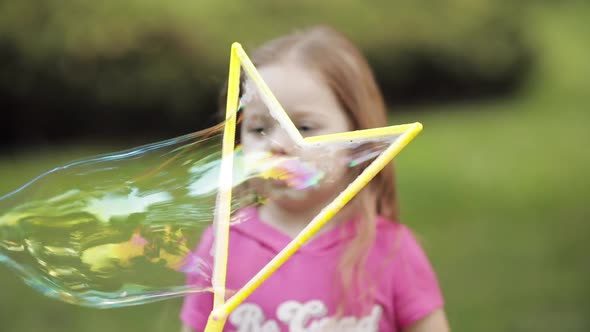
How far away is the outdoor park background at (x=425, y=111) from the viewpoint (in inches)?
153

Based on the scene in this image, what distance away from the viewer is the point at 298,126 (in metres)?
1.84

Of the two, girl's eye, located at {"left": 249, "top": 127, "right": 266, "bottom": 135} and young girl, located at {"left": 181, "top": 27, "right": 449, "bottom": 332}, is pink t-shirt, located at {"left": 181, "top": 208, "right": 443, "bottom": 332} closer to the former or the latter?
young girl, located at {"left": 181, "top": 27, "right": 449, "bottom": 332}

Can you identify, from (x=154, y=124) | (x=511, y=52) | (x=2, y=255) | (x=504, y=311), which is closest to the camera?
(x=2, y=255)

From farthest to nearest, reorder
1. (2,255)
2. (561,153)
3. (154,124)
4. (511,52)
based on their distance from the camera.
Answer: (511,52) < (154,124) < (561,153) < (2,255)

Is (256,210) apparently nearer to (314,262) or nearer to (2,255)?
(314,262)

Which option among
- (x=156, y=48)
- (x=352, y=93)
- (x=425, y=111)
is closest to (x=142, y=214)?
(x=352, y=93)

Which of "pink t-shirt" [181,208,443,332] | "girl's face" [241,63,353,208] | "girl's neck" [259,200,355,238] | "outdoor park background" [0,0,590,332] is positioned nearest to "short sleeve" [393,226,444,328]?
"pink t-shirt" [181,208,443,332]

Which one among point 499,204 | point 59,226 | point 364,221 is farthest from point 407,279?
point 499,204

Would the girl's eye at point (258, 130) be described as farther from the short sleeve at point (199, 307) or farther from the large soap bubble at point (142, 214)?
the short sleeve at point (199, 307)

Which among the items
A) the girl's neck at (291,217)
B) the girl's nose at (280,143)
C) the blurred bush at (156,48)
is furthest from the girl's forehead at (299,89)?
the blurred bush at (156,48)

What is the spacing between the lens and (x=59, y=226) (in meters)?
1.74

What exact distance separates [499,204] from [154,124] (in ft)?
8.76

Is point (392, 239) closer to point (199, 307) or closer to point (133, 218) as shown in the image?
point (199, 307)

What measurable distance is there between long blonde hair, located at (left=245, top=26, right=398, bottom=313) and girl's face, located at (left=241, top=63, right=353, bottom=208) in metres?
0.04
